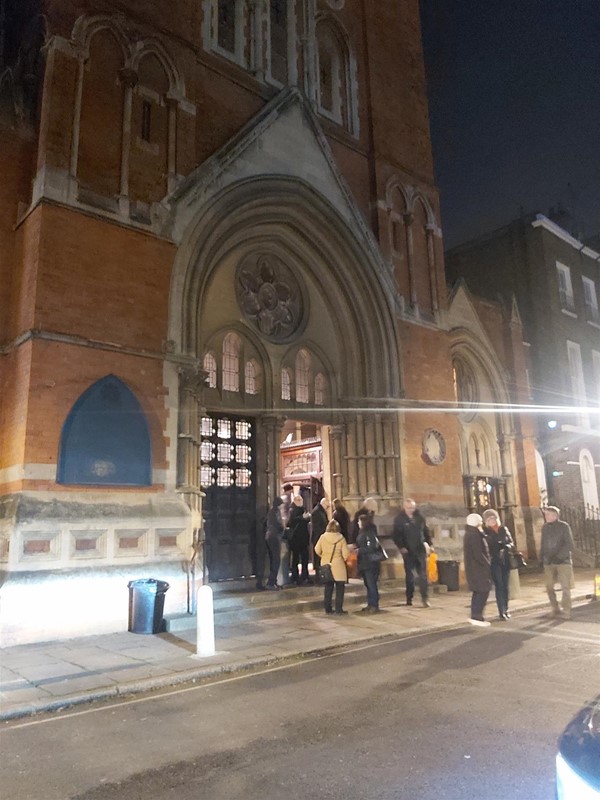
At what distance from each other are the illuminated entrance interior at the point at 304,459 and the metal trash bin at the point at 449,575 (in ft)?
11.1

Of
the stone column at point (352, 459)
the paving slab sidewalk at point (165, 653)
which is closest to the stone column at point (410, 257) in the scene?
the stone column at point (352, 459)

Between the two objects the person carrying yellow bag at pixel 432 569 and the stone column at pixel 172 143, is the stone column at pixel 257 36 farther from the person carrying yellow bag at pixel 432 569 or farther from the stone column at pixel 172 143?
the person carrying yellow bag at pixel 432 569

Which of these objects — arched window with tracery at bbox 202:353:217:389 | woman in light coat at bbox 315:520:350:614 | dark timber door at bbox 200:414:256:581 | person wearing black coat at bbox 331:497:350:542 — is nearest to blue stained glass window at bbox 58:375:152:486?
dark timber door at bbox 200:414:256:581

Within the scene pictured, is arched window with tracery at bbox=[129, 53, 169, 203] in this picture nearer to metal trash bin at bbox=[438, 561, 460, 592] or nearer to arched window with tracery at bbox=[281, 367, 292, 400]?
→ arched window with tracery at bbox=[281, 367, 292, 400]

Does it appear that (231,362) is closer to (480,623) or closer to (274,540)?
(274,540)

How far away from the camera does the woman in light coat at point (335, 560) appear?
1029 centimetres

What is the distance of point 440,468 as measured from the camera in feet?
50.6

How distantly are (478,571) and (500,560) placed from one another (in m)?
0.97

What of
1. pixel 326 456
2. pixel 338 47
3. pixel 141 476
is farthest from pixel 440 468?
pixel 338 47

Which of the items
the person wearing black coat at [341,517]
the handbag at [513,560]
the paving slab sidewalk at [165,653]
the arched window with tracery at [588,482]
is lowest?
the paving slab sidewalk at [165,653]

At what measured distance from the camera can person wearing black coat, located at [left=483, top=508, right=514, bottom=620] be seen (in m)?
10.2

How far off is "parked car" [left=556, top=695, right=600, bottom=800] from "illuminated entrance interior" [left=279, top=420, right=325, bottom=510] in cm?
1272

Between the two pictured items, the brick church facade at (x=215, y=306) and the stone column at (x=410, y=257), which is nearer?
the brick church facade at (x=215, y=306)

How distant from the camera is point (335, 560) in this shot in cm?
1029
